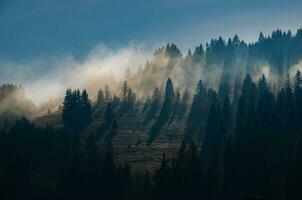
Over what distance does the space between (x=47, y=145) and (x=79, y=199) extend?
3997cm

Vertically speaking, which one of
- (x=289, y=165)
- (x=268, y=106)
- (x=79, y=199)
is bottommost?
(x=79, y=199)

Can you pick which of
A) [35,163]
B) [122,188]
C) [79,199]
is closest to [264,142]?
[122,188]

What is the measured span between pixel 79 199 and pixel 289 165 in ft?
198

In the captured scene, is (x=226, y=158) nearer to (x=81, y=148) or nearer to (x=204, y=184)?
(x=204, y=184)

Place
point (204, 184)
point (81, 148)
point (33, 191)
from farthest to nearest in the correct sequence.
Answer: point (81, 148)
point (33, 191)
point (204, 184)

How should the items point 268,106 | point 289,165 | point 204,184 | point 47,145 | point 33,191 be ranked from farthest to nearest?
point 47,145 < point 268,106 < point 33,191 < point 204,184 < point 289,165

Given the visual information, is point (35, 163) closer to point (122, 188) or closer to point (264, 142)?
point (122, 188)

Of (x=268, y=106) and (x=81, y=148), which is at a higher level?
(x=268, y=106)

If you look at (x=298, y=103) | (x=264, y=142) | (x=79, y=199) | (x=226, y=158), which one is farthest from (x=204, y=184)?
(x=298, y=103)

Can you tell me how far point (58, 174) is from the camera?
164625mm

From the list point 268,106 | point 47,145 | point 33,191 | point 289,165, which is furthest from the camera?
point 47,145

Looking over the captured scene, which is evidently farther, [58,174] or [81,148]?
[81,148]

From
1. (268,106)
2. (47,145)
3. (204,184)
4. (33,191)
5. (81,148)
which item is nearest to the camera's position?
(204,184)

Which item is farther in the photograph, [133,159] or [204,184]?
[133,159]
